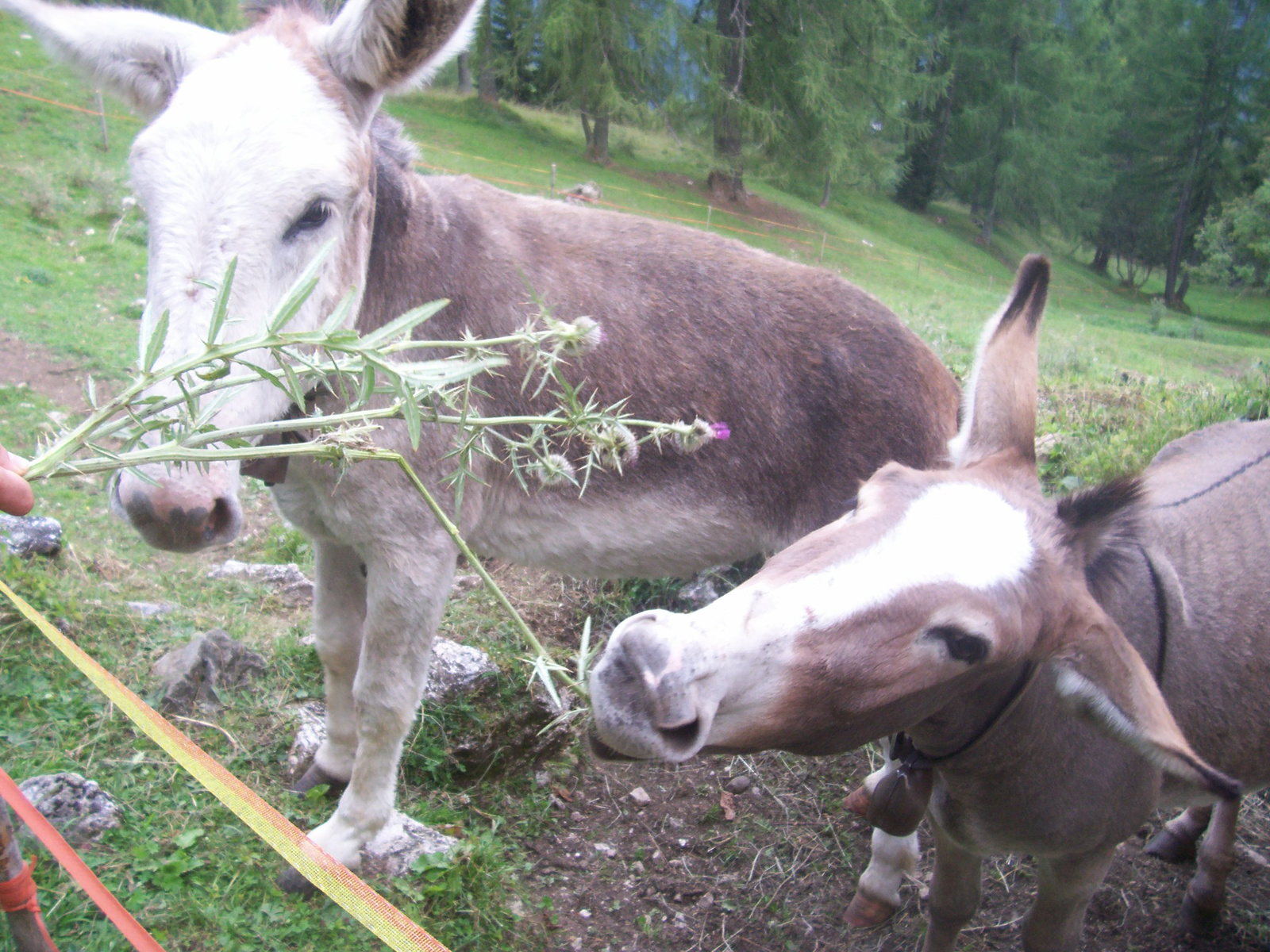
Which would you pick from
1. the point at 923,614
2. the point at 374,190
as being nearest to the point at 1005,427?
the point at 923,614

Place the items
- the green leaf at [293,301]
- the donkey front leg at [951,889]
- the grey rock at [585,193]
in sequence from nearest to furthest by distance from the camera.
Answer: the green leaf at [293,301] < the donkey front leg at [951,889] < the grey rock at [585,193]

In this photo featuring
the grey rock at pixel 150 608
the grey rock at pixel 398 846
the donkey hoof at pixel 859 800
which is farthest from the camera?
the grey rock at pixel 150 608

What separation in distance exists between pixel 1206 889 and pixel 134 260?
1149 cm

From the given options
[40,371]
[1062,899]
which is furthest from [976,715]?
[40,371]

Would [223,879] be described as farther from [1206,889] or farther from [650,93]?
[650,93]

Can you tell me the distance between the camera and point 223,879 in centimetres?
251

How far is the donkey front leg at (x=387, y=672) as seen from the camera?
2.56 metres

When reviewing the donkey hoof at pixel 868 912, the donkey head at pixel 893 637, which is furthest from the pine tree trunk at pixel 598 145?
the donkey head at pixel 893 637

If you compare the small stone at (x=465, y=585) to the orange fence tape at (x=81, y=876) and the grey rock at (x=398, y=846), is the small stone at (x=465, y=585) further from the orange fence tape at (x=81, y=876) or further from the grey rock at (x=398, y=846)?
the orange fence tape at (x=81, y=876)

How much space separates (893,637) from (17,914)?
2001mm

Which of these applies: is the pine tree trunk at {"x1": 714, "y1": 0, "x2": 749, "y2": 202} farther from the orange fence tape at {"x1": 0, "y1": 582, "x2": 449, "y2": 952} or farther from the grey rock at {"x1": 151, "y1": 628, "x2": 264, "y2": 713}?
the orange fence tape at {"x1": 0, "y1": 582, "x2": 449, "y2": 952}

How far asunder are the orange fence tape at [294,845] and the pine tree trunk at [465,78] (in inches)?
1207

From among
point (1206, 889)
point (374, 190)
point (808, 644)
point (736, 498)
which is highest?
point (374, 190)

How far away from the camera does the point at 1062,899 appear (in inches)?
93.5
